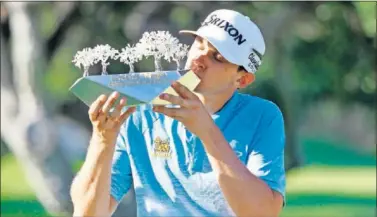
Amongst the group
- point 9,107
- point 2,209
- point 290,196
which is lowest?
point 2,209

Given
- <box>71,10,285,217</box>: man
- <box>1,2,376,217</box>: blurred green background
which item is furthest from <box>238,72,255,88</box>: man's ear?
<box>1,2,376,217</box>: blurred green background

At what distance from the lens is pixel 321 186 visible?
1548 centimetres

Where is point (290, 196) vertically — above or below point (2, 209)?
above

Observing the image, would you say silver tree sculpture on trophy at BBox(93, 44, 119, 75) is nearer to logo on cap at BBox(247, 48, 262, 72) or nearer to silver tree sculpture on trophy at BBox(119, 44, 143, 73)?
silver tree sculpture on trophy at BBox(119, 44, 143, 73)

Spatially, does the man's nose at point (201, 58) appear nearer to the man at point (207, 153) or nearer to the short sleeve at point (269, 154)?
the man at point (207, 153)

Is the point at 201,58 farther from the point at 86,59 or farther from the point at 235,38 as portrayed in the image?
the point at 86,59

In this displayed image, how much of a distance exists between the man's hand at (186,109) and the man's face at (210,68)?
21 cm

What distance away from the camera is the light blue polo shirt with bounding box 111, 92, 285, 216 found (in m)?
2.73

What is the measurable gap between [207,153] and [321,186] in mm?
13067

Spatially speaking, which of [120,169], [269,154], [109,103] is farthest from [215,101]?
[109,103]

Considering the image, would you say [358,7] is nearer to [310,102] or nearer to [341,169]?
[310,102]

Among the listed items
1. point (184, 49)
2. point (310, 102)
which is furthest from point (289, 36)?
point (184, 49)

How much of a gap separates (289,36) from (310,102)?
251 cm

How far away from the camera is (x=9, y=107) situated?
9.77 metres
